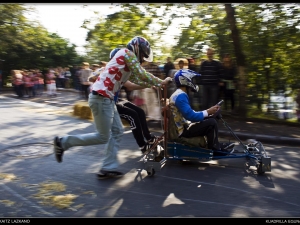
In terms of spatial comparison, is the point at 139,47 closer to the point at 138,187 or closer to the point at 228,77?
the point at 138,187

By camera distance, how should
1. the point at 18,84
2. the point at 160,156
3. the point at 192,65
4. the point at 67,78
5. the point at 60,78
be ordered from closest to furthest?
the point at 160,156 → the point at 192,65 → the point at 18,84 → the point at 60,78 → the point at 67,78

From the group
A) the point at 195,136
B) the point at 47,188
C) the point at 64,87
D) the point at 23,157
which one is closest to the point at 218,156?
the point at 195,136

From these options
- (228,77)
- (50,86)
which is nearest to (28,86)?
(50,86)

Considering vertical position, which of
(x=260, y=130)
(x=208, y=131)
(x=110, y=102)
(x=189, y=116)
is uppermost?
(x=110, y=102)

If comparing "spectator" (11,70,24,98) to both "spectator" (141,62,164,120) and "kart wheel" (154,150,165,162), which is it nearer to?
"spectator" (141,62,164,120)

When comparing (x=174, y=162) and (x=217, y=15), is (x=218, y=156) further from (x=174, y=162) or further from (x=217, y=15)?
(x=217, y=15)

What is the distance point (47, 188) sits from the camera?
5.10 meters

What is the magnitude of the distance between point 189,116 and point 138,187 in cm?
132

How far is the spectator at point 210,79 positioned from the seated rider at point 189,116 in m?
3.87

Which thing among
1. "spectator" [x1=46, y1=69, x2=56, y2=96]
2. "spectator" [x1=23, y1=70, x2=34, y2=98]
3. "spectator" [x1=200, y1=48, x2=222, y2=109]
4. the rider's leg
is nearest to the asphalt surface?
"spectator" [x1=200, y1=48, x2=222, y2=109]

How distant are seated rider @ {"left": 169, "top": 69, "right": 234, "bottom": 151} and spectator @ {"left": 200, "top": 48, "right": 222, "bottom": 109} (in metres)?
3.87

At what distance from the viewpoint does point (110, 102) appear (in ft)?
17.7

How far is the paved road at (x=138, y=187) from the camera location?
437 cm

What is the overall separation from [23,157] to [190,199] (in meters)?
3.38
